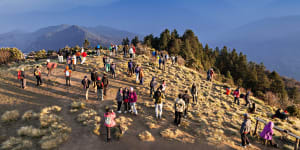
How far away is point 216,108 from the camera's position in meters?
15.3

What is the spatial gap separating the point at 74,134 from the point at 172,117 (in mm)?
6285

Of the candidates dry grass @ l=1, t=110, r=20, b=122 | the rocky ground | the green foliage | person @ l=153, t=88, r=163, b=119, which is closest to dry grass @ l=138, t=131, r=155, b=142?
the rocky ground

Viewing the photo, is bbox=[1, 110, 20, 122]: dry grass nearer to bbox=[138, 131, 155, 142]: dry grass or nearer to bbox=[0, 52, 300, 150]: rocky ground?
bbox=[0, 52, 300, 150]: rocky ground

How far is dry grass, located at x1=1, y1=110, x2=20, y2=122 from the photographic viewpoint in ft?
34.3

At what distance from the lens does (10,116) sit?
34.9 ft

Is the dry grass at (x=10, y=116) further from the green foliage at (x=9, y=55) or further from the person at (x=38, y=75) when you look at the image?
the green foliage at (x=9, y=55)

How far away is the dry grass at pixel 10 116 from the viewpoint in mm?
10466

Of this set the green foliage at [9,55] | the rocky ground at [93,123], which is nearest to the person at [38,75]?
the rocky ground at [93,123]

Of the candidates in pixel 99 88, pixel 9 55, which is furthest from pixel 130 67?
pixel 9 55

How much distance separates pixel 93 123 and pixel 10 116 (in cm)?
519

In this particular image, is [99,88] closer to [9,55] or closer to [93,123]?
[93,123]

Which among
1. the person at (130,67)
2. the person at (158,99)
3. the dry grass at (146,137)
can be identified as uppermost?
the person at (130,67)

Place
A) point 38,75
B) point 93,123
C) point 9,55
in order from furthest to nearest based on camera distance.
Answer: point 9,55 → point 38,75 → point 93,123

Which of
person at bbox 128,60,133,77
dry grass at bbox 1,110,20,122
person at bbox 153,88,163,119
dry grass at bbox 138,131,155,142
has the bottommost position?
dry grass at bbox 138,131,155,142
